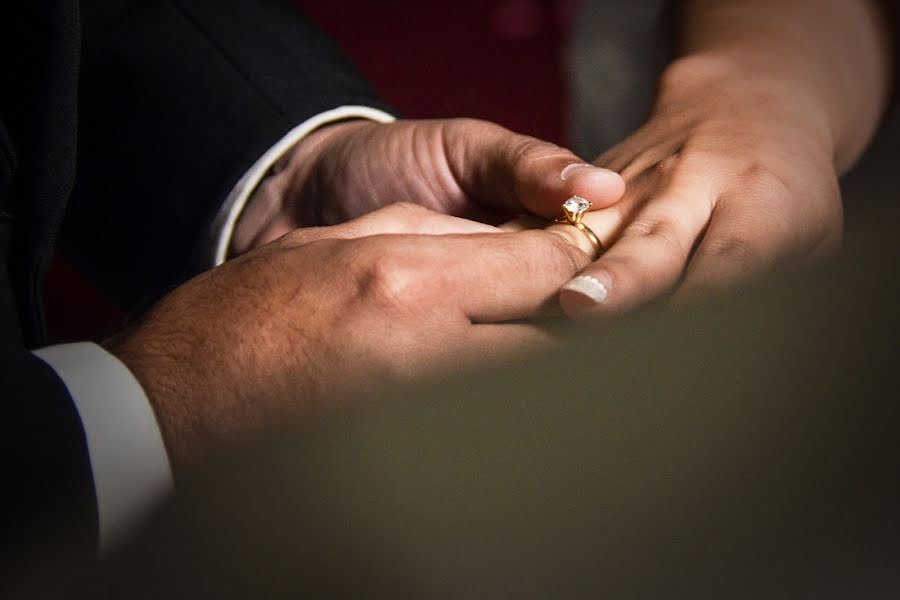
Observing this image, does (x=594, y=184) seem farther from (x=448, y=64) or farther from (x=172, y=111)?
(x=448, y=64)

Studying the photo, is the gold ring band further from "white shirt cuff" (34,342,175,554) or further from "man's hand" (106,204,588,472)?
"white shirt cuff" (34,342,175,554)

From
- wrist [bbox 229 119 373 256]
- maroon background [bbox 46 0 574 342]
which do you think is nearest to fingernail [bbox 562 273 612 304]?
wrist [bbox 229 119 373 256]

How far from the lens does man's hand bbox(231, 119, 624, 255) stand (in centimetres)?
61

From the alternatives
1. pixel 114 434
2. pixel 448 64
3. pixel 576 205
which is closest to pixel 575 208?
pixel 576 205

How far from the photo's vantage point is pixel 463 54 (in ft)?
5.86

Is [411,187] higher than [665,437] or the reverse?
the reverse

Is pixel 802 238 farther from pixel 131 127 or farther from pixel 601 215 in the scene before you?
pixel 131 127

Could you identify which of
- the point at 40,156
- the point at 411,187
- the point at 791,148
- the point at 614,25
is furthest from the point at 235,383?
the point at 614,25

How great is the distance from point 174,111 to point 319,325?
46cm

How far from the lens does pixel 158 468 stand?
1.43ft

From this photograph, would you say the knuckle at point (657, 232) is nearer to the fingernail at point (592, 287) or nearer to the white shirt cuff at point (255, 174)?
the fingernail at point (592, 287)

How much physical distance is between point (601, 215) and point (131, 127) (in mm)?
470

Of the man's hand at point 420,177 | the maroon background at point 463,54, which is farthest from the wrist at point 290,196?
the maroon background at point 463,54

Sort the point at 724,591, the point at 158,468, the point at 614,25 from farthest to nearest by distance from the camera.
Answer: the point at 614,25, the point at 158,468, the point at 724,591
